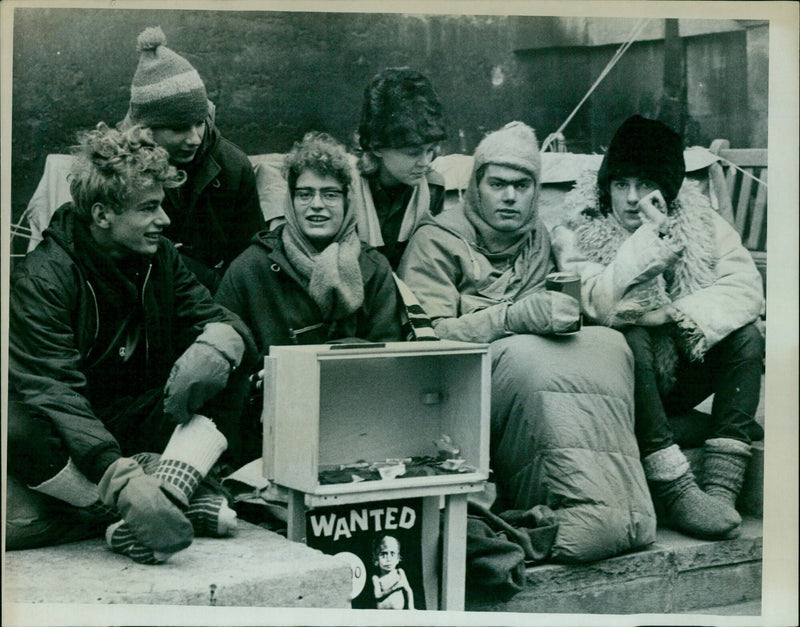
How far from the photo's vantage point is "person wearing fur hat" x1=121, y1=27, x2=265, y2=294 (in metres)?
5.14

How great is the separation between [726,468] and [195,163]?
8.07ft

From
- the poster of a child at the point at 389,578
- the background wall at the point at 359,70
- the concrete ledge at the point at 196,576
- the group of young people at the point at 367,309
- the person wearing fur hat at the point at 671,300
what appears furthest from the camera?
the person wearing fur hat at the point at 671,300

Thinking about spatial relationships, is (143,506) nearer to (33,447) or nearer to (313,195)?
(33,447)

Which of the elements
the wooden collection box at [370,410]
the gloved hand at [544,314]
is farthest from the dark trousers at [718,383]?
the wooden collection box at [370,410]

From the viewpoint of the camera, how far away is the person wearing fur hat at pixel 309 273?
16.6 feet

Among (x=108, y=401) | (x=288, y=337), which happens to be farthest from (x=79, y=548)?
(x=288, y=337)

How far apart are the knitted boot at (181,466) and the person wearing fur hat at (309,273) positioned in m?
0.26

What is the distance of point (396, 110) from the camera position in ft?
17.6

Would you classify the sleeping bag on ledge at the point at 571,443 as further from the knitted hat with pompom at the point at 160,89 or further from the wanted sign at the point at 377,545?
the knitted hat with pompom at the point at 160,89

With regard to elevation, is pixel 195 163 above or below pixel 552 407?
above

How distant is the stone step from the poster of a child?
27 centimetres

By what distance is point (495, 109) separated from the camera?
546cm

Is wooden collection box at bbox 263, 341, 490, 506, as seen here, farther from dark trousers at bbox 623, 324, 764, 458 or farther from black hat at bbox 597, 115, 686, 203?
black hat at bbox 597, 115, 686, 203

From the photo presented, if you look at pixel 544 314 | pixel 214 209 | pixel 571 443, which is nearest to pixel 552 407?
pixel 571 443
